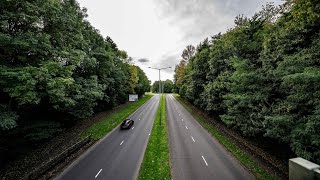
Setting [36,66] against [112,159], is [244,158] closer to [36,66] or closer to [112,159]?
[112,159]

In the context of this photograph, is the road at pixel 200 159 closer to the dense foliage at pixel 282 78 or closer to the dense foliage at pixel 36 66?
the dense foliage at pixel 282 78

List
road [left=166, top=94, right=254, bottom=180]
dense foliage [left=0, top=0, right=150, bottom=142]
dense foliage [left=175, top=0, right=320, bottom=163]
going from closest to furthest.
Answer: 1. dense foliage [left=175, top=0, right=320, bottom=163]
2. dense foliage [left=0, top=0, right=150, bottom=142]
3. road [left=166, top=94, right=254, bottom=180]

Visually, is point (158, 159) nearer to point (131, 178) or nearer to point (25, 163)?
point (131, 178)

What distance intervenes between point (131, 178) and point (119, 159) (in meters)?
3.49

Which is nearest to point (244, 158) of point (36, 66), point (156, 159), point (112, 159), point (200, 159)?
point (200, 159)

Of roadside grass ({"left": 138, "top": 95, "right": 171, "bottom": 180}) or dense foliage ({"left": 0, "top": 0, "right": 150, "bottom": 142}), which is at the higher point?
dense foliage ({"left": 0, "top": 0, "right": 150, "bottom": 142})

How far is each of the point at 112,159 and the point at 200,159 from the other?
7.28m

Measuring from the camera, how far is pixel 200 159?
1583cm

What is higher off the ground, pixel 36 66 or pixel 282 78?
pixel 36 66

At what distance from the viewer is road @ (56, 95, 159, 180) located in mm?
13312

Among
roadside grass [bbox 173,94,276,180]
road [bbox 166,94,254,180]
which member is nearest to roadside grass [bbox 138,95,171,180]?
road [bbox 166,94,254,180]

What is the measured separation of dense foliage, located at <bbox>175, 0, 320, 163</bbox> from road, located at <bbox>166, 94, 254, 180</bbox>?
10.6 ft

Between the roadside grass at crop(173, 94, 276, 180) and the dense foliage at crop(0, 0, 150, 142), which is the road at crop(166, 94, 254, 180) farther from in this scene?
the dense foliage at crop(0, 0, 150, 142)

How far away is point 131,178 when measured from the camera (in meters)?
12.8
